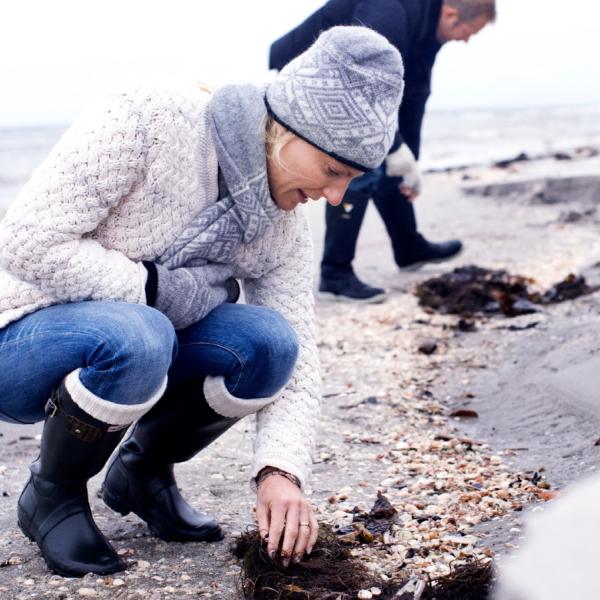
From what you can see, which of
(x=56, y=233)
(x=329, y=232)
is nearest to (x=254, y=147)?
(x=56, y=233)

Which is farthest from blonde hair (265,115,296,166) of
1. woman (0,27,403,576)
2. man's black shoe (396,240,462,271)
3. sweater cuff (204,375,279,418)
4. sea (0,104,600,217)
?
sea (0,104,600,217)

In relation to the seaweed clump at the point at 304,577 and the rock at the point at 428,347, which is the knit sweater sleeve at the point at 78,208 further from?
the rock at the point at 428,347

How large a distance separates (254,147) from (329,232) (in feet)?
12.3

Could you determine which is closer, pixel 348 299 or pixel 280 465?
pixel 280 465

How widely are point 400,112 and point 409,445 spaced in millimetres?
3022

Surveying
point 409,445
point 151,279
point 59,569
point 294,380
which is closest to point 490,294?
point 409,445

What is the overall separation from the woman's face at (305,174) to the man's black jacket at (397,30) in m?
2.80

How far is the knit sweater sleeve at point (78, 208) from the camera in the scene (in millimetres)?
2328

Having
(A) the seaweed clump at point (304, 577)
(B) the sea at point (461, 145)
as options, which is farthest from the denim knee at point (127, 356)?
(B) the sea at point (461, 145)

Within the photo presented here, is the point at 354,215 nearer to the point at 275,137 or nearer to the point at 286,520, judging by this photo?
the point at 275,137

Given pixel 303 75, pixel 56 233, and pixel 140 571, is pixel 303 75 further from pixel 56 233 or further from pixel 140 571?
pixel 140 571

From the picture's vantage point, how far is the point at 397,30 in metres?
5.24

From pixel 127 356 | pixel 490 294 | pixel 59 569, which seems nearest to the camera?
pixel 127 356

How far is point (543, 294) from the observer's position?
5875 mm
